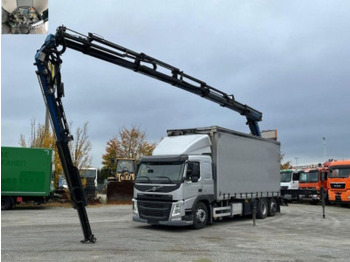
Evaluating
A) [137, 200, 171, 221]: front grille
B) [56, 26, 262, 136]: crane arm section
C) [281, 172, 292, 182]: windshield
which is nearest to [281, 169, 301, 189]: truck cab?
[281, 172, 292, 182]: windshield

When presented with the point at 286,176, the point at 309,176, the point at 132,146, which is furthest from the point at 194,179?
the point at 132,146

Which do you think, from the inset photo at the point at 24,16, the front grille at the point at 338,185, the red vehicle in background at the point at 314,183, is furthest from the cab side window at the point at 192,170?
the red vehicle in background at the point at 314,183

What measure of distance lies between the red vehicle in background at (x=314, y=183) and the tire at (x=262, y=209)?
11.2m

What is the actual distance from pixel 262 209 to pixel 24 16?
13.8 m

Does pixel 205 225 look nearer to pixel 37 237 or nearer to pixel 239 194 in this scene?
pixel 239 194

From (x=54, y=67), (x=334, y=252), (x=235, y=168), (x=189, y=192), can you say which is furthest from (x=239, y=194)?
(x=54, y=67)

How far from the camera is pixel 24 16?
6500 mm

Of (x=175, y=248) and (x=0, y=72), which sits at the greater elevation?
(x=0, y=72)

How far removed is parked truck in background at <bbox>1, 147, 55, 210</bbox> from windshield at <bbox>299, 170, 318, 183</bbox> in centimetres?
1812

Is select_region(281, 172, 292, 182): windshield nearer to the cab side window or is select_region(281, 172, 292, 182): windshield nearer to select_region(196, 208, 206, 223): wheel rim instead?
select_region(196, 208, 206, 223): wheel rim

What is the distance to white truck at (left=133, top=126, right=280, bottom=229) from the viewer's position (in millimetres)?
12941

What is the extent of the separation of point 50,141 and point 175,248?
22.5m

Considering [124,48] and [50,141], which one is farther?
[50,141]

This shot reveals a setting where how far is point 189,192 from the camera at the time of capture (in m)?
13.0
